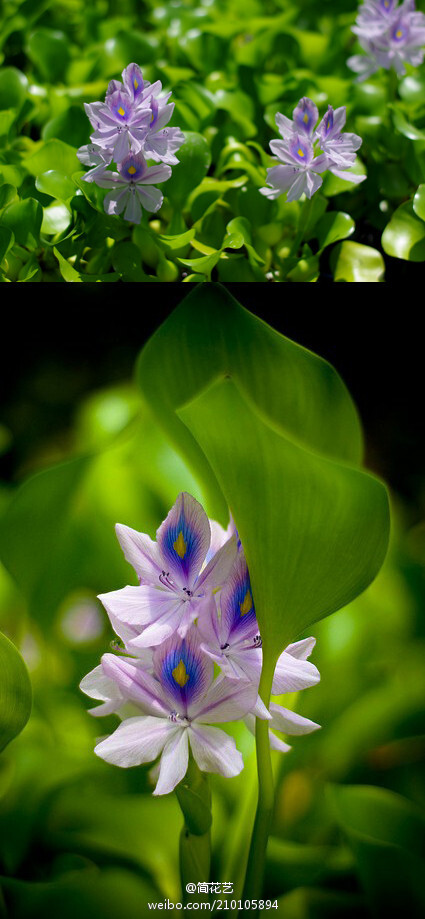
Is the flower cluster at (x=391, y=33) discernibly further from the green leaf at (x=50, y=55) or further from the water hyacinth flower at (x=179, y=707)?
the water hyacinth flower at (x=179, y=707)

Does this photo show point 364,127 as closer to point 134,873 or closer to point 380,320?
point 380,320

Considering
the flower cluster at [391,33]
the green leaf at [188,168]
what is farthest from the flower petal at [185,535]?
the flower cluster at [391,33]

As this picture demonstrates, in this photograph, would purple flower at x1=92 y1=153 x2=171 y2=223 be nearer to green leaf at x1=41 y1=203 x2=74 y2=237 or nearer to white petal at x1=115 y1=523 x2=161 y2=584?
green leaf at x1=41 y1=203 x2=74 y2=237

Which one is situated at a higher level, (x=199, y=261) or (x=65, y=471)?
(x=199, y=261)

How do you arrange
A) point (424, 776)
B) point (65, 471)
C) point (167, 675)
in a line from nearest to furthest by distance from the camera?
1. point (167, 675)
2. point (65, 471)
3. point (424, 776)

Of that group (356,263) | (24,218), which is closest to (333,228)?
(356,263)

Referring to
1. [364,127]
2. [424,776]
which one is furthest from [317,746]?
[364,127]
